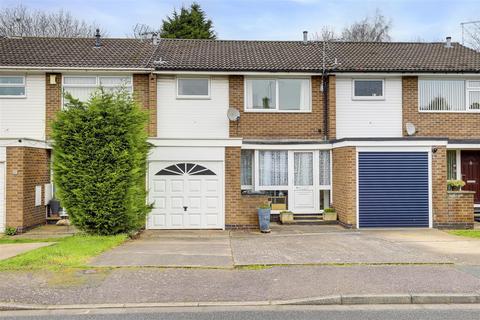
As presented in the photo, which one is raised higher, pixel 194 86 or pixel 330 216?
pixel 194 86

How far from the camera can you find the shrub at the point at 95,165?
11.2 m

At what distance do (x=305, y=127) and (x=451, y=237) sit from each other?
20.4 feet

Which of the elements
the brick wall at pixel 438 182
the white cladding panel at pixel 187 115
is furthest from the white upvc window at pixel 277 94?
the brick wall at pixel 438 182

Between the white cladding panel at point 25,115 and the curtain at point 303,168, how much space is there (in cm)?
880

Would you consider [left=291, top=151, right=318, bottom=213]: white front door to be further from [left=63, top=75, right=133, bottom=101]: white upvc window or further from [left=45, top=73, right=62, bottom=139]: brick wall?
[left=45, top=73, right=62, bottom=139]: brick wall

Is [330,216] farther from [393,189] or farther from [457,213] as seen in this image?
[457,213]

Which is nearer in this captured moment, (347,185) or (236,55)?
(347,185)

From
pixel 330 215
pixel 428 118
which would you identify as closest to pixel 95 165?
pixel 330 215

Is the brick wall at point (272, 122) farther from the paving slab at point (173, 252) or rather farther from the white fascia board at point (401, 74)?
the paving slab at point (173, 252)

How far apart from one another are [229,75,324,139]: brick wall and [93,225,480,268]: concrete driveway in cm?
409

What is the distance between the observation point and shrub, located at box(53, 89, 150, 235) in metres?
11.2

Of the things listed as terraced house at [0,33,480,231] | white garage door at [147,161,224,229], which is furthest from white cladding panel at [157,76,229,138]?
white garage door at [147,161,224,229]

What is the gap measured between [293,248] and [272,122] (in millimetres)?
6835

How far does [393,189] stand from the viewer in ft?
45.2
